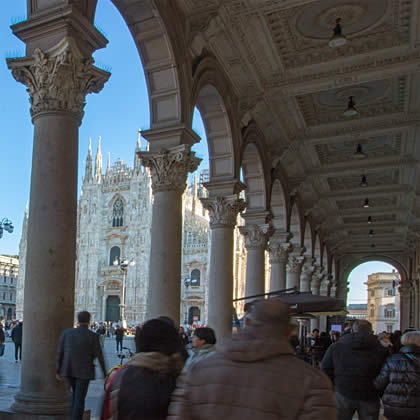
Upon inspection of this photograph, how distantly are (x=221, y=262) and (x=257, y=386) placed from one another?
10.2 metres

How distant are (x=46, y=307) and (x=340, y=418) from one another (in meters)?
3.36

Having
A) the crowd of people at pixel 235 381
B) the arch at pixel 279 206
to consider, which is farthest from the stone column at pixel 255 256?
the crowd of people at pixel 235 381

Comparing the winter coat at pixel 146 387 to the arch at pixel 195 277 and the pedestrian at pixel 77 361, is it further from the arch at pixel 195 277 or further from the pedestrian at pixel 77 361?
the arch at pixel 195 277

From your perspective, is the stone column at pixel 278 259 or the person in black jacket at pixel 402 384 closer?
the person in black jacket at pixel 402 384

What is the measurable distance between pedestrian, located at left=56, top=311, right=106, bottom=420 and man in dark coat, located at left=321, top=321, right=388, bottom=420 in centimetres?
242

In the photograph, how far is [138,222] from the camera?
65812 mm

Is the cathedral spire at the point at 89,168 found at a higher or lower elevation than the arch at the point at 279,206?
higher

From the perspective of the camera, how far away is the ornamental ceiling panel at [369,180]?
70.6 ft

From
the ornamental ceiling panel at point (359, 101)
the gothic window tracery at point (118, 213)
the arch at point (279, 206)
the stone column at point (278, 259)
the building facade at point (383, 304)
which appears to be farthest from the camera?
the building facade at point (383, 304)

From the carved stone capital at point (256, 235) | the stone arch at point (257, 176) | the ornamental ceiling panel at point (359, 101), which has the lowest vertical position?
the carved stone capital at point (256, 235)

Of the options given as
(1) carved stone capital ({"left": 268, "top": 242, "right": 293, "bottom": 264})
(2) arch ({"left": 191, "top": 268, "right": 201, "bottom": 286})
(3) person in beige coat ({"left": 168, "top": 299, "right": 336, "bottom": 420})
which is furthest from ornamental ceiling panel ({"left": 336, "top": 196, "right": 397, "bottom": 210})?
(2) arch ({"left": 191, "top": 268, "right": 201, "bottom": 286})

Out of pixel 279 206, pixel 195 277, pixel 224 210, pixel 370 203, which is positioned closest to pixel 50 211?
pixel 224 210

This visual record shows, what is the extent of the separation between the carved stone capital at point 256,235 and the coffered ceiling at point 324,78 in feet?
7.90

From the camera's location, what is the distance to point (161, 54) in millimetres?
9297
